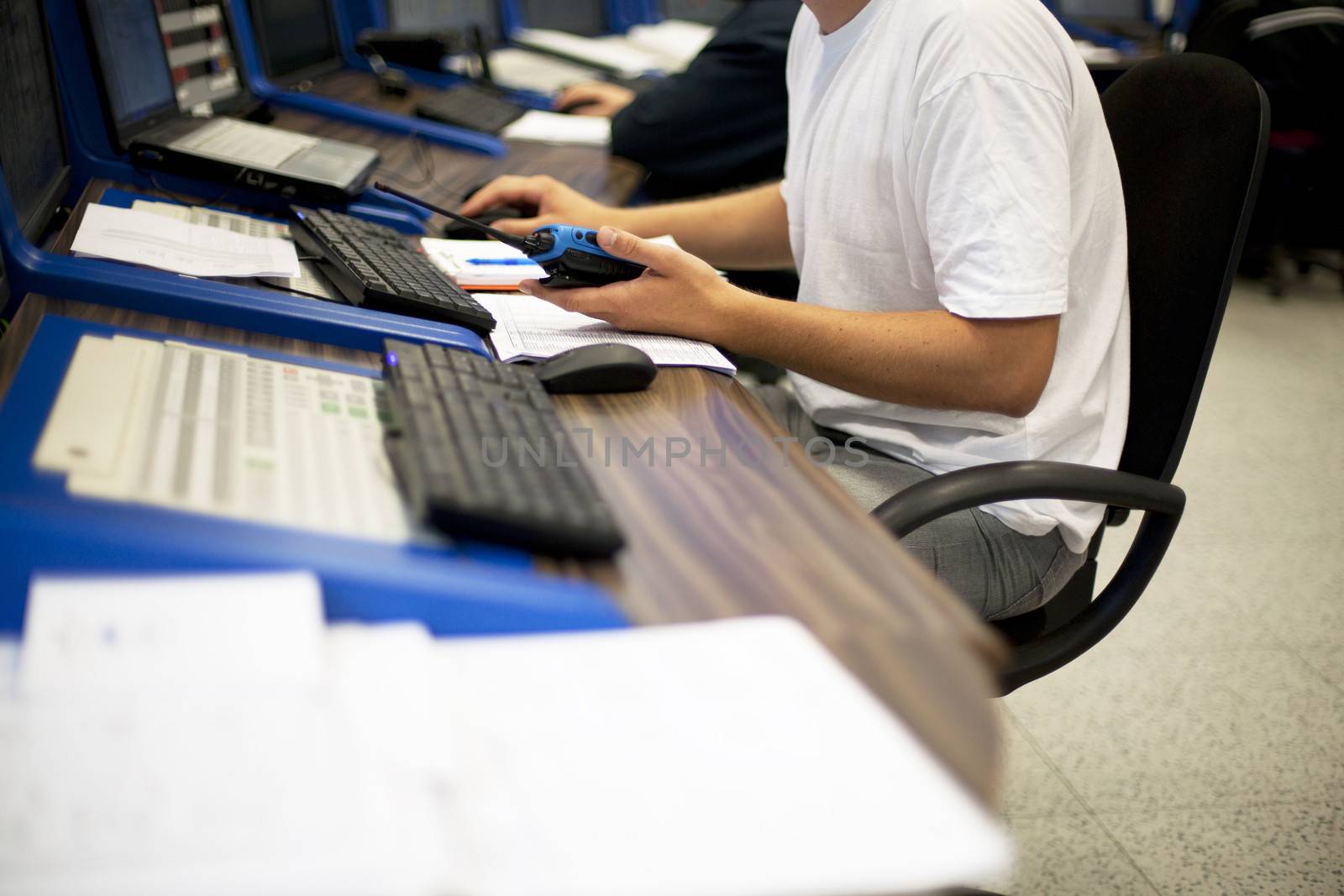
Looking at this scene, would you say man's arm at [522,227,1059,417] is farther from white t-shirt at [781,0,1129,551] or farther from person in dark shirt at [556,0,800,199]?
person in dark shirt at [556,0,800,199]

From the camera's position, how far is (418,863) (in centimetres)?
42

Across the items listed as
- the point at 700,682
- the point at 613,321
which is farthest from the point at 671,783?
the point at 613,321

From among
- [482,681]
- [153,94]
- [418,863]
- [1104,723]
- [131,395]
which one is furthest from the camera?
[1104,723]

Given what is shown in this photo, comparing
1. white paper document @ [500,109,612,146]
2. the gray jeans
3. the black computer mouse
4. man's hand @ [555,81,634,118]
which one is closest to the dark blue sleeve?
white paper document @ [500,109,612,146]

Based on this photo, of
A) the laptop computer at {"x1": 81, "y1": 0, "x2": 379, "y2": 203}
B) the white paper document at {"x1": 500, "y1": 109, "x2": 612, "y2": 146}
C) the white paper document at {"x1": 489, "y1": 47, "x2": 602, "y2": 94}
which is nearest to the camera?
the laptop computer at {"x1": 81, "y1": 0, "x2": 379, "y2": 203}

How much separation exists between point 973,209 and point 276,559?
0.72 m

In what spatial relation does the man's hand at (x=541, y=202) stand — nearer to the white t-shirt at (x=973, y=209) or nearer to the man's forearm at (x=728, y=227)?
the man's forearm at (x=728, y=227)

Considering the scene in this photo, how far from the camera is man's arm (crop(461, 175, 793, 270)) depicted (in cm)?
152

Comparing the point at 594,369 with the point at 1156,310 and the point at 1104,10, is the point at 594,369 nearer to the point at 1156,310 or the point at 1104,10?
the point at 1156,310

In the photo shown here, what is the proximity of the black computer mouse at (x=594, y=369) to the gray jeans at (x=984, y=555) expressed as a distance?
1.06 ft

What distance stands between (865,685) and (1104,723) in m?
1.42

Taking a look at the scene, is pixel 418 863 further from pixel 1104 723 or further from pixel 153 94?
pixel 1104 723

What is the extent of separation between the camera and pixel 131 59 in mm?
1402

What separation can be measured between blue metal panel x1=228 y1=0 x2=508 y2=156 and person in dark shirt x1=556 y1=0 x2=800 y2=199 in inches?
10.6
